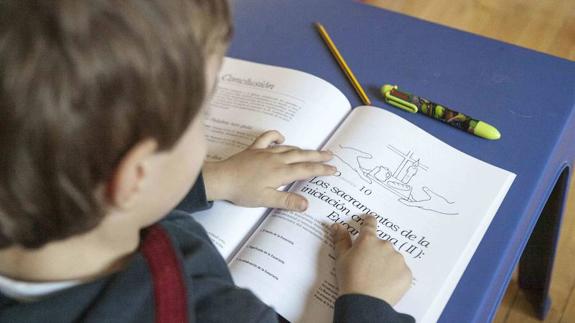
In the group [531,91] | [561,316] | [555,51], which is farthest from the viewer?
[555,51]

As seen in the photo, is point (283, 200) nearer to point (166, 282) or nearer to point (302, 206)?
point (302, 206)

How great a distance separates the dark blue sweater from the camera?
0.42m

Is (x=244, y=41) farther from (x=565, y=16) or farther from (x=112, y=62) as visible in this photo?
(x=565, y=16)

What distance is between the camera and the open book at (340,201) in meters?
0.58

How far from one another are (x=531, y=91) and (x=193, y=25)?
0.54 m

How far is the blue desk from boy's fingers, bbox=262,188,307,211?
18 cm

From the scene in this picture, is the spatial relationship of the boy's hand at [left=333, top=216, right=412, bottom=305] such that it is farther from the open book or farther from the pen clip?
the pen clip

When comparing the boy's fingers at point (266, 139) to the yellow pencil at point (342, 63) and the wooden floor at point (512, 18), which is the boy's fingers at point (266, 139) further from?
the wooden floor at point (512, 18)

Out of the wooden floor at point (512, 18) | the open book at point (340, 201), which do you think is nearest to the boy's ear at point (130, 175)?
the open book at point (340, 201)

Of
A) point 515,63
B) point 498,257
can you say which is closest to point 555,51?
point 515,63

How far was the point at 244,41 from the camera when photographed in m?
0.89

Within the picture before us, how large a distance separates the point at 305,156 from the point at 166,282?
280 millimetres

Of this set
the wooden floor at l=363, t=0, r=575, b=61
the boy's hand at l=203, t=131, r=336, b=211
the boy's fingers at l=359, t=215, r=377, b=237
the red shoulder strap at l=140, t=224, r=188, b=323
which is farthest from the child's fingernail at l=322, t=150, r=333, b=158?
the wooden floor at l=363, t=0, r=575, b=61

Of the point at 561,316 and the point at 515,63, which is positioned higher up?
the point at 515,63
